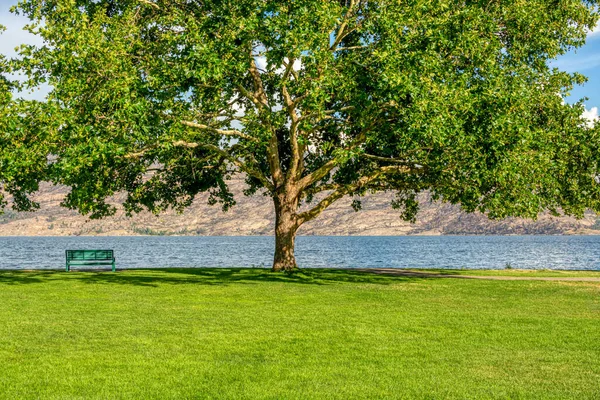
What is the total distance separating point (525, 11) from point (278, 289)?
51.2ft

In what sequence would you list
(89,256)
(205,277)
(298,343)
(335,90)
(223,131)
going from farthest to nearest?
(89,256) → (205,277) → (223,131) → (335,90) → (298,343)

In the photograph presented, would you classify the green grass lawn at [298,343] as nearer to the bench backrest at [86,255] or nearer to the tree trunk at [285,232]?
the tree trunk at [285,232]

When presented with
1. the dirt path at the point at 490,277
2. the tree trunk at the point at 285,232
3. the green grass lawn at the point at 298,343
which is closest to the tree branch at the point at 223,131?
the tree trunk at the point at 285,232

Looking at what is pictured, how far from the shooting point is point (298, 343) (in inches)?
539

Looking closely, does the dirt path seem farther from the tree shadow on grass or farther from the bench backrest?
the bench backrest

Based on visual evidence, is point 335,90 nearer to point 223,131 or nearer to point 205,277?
point 223,131

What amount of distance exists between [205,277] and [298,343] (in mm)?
17707

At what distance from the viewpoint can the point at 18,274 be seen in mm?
32250

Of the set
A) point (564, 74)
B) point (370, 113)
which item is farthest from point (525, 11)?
point (370, 113)

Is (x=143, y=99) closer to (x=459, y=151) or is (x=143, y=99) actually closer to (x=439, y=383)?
(x=459, y=151)

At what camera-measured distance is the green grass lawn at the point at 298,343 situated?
10.4m

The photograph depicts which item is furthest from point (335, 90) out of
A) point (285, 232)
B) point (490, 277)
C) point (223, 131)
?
point (490, 277)

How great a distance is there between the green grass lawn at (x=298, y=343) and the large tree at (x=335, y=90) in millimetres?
5050

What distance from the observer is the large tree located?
25.0 metres
